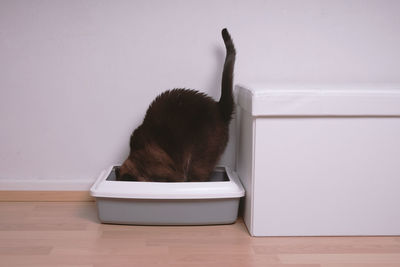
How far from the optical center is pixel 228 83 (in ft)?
4.91

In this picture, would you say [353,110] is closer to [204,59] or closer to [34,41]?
[204,59]

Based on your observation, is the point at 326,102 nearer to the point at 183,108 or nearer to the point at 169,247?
the point at 183,108

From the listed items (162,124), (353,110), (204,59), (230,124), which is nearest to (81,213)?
(162,124)

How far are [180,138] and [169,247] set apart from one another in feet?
1.36

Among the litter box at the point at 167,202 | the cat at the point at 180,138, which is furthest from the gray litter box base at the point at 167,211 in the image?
the cat at the point at 180,138

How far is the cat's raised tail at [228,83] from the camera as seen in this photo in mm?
1495

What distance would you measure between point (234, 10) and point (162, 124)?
607 mm

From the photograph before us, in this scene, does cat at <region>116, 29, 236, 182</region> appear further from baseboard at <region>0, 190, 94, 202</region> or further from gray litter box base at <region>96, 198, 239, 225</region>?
baseboard at <region>0, 190, 94, 202</region>

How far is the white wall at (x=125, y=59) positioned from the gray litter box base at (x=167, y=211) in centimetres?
37

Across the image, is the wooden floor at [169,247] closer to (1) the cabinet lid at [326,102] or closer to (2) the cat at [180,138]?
(2) the cat at [180,138]

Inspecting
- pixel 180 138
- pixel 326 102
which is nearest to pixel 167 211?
pixel 180 138

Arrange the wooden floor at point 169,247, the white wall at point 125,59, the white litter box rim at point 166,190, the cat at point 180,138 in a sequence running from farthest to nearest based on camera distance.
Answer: the white wall at point 125,59 → the cat at point 180,138 → the white litter box rim at point 166,190 → the wooden floor at point 169,247

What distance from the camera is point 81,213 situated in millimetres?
1550

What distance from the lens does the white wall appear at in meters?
1.61
